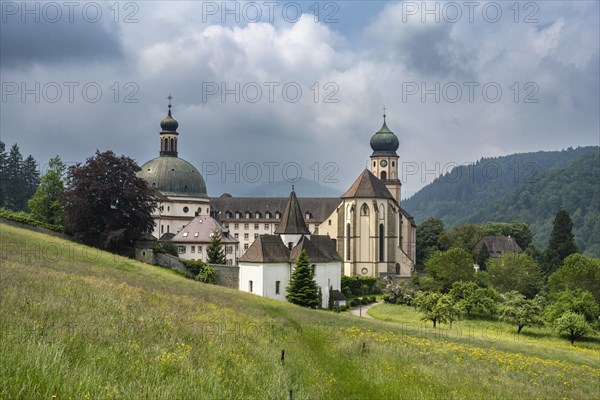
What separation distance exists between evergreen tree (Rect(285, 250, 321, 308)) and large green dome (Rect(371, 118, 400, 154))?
57.8 metres

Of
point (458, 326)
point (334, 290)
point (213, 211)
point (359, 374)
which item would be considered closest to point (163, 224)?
point (213, 211)

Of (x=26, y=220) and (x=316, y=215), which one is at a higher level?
(x=316, y=215)

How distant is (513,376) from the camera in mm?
18156

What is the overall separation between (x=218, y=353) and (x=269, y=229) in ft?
299

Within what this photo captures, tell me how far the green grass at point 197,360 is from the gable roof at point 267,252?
111 feet

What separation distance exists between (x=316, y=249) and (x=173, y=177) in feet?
133

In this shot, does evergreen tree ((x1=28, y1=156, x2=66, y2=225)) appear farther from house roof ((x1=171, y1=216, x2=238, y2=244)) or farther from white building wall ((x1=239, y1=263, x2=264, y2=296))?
white building wall ((x1=239, y1=263, x2=264, y2=296))

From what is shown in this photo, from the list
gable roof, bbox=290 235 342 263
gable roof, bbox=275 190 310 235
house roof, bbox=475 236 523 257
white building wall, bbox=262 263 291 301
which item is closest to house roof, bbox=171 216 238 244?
gable roof, bbox=275 190 310 235

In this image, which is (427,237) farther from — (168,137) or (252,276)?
(252,276)

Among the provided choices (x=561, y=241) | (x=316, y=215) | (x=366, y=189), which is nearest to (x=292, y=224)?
(x=366, y=189)

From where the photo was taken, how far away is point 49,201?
64.6m

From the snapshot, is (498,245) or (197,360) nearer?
(197,360)

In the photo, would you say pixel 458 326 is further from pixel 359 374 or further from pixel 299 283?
pixel 359 374

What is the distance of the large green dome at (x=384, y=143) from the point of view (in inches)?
4318
